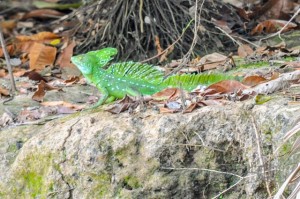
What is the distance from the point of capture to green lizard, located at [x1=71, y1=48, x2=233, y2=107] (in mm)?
5469

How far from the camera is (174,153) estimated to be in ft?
Result: 15.8

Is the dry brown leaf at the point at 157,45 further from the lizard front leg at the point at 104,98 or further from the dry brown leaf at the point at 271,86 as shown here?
the dry brown leaf at the point at 271,86

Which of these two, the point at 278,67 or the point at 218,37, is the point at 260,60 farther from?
the point at 218,37

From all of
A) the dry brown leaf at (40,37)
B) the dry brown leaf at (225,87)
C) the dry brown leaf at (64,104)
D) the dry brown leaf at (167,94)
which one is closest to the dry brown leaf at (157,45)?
the dry brown leaf at (40,37)

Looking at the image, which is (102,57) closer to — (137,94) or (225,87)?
(137,94)

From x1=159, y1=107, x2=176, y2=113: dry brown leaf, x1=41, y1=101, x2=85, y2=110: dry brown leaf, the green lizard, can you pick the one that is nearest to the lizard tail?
the green lizard

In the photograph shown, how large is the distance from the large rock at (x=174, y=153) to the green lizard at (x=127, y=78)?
481 mm

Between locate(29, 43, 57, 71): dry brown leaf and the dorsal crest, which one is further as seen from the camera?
locate(29, 43, 57, 71): dry brown leaf

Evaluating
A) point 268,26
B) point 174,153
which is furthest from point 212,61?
point 174,153

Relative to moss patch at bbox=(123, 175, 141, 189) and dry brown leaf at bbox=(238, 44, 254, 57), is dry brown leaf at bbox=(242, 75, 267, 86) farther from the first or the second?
dry brown leaf at bbox=(238, 44, 254, 57)

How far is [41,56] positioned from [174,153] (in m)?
3.89

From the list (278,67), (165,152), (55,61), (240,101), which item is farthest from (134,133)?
(55,61)

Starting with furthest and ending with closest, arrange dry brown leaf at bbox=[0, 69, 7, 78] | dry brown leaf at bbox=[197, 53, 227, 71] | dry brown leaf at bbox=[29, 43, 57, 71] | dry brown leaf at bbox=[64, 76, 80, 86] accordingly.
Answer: dry brown leaf at bbox=[29, 43, 57, 71], dry brown leaf at bbox=[0, 69, 7, 78], dry brown leaf at bbox=[64, 76, 80, 86], dry brown leaf at bbox=[197, 53, 227, 71]

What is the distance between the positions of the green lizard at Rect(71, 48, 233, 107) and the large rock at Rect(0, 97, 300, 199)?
0.48m
